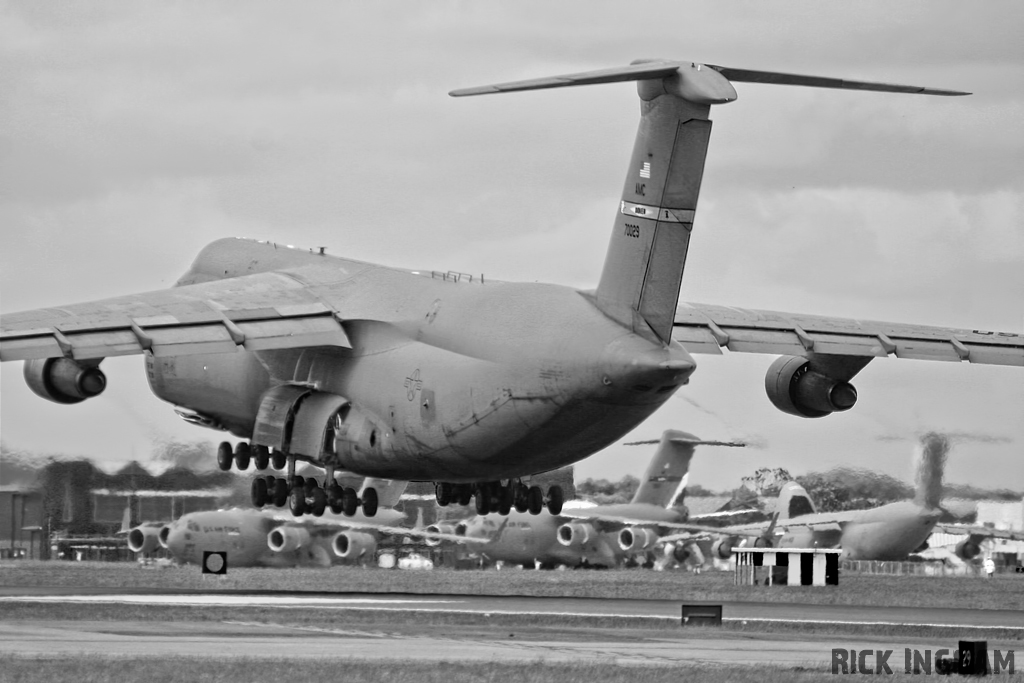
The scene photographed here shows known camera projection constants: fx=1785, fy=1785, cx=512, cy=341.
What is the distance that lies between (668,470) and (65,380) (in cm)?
2342

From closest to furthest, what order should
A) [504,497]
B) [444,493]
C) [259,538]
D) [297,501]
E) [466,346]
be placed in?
1. [466,346]
2. [297,501]
3. [504,497]
4. [444,493]
5. [259,538]

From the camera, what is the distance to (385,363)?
28047 mm

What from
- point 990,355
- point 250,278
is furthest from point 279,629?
point 990,355

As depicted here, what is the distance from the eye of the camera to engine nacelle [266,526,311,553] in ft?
141

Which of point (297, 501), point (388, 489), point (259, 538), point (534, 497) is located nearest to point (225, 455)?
point (297, 501)

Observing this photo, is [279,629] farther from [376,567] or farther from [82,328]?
[376,567]

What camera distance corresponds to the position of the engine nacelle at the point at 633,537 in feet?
166

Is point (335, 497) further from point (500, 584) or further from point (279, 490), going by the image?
point (500, 584)

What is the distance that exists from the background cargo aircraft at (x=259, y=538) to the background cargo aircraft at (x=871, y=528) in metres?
10.3

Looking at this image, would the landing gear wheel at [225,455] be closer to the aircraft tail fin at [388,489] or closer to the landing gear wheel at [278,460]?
the landing gear wheel at [278,460]

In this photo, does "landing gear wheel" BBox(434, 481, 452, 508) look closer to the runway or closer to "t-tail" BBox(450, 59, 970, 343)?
the runway

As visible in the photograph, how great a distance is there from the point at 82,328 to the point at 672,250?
834 centimetres

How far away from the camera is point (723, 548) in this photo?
51531 millimetres

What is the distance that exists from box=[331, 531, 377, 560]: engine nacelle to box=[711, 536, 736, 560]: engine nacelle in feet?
34.4
